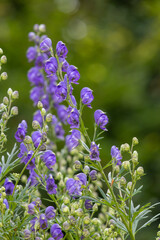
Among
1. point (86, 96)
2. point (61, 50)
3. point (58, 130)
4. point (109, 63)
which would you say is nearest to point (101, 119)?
point (86, 96)

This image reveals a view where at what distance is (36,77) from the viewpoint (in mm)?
1469

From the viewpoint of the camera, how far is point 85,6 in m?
5.03

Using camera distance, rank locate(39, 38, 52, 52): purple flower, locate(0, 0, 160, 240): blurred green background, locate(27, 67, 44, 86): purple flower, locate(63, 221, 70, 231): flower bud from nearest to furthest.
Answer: locate(63, 221, 70, 231): flower bud → locate(39, 38, 52, 52): purple flower → locate(27, 67, 44, 86): purple flower → locate(0, 0, 160, 240): blurred green background

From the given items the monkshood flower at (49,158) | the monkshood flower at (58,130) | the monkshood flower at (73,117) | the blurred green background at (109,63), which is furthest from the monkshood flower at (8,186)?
the blurred green background at (109,63)

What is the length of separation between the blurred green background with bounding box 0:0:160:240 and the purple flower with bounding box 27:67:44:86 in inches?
55.9

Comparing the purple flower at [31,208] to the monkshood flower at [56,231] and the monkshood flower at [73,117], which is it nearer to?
the monkshood flower at [56,231]

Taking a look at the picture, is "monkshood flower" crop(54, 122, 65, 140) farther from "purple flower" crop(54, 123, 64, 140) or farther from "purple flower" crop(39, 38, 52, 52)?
"purple flower" crop(39, 38, 52, 52)

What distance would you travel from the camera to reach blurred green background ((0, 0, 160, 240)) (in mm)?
3166

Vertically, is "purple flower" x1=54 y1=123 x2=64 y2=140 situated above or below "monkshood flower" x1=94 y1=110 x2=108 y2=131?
above

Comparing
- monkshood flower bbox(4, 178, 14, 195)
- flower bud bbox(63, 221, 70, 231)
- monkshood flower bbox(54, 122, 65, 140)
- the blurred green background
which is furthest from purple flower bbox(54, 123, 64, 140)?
the blurred green background

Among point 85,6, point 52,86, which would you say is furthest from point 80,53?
point 52,86

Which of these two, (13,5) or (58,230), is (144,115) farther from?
(58,230)

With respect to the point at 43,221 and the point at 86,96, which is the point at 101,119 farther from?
the point at 43,221

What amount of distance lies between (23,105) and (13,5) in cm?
150
